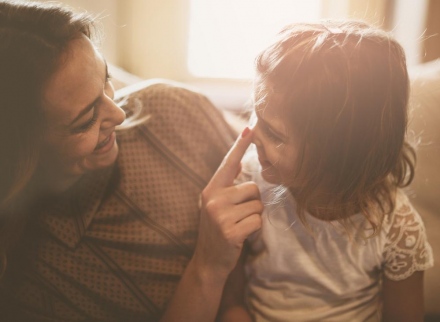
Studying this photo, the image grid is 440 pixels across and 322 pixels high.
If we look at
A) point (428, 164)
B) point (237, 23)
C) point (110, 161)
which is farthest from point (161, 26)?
point (428, 164)

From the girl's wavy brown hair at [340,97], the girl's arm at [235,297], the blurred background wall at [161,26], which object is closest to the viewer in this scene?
the girl's wavy brown hair at [340,97]

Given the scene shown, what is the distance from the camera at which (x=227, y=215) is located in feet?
2.84

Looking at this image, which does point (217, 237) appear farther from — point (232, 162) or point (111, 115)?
point (111, 115)

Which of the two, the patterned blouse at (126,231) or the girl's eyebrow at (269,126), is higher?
the girl's eyebrow at (269,126)

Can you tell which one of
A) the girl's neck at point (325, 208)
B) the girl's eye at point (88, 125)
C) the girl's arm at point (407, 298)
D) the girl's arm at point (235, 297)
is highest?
the girl's eye at point (88, 125)

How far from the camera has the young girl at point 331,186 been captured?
0.75 m

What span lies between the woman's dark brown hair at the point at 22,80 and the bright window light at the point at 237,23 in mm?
1425

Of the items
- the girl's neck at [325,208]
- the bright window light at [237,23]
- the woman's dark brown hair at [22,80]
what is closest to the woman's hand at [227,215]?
the girl's neck at [325,208]

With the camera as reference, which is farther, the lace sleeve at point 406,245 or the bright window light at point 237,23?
the bright window light at point 237,23

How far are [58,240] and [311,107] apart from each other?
582 millimetres

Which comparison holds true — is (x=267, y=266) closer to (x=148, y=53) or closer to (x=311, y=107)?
(x=311, y=107)

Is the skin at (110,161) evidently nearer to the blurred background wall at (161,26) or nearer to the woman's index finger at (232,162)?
the woman's index finger at (232,162)

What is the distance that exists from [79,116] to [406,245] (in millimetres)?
677

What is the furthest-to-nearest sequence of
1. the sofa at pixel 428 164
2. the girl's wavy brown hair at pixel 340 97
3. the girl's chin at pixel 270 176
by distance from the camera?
the sofa at pixel 428 164, the girl's chin at pixel 270 176, the girl's wavy brown hair at pixel 340 97
